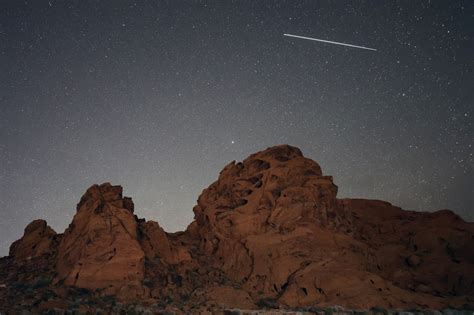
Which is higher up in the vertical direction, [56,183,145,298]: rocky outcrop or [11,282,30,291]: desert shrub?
[56,183,145,298]: rocky outcrop

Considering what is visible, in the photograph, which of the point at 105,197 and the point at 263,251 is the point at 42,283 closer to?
the point at 105,197

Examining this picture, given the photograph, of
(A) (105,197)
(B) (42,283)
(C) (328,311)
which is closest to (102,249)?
(B) (42,283)

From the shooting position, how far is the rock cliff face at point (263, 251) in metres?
52.8

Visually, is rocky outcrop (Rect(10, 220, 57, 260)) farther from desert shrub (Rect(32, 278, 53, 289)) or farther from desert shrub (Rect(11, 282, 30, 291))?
desert shrub (Rect(11, 282, 30, 291))

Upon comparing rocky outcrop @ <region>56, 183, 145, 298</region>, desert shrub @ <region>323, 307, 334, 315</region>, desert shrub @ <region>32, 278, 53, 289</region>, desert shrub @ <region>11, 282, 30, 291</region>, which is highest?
rocky outcrop @ <region>56, 183, 145, 298</region>

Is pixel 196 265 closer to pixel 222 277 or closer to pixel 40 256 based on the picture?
pixel 222 277

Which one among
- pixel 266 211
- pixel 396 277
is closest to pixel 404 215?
pixel 396 277

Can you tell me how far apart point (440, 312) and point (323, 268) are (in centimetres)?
1336

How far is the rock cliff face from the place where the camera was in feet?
173

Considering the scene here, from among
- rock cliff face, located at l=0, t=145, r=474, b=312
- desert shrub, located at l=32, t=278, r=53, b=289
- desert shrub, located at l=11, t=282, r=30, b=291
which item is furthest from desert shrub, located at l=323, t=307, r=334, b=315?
desert shrub, located at l=11, t=282, r=30, b=291

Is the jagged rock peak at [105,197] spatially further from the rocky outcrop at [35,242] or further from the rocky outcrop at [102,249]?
the rocky outcrop at [35,242]

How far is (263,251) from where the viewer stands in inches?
2357

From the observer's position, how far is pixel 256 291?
57219mm

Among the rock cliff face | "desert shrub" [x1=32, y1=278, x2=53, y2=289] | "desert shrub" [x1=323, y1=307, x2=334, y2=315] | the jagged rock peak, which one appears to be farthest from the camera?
the jagged rock peak
